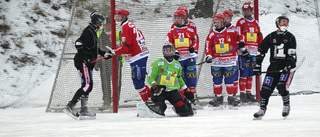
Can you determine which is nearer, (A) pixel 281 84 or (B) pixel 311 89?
(A) pixel 281 84

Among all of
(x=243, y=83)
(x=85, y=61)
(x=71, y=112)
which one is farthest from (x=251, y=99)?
(x=71, y=112)

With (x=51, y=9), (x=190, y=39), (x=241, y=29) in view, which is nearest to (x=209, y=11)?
(x=241, y=29)

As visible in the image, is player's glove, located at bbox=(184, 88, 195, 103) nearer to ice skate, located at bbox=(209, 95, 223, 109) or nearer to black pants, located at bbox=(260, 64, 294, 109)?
ice skate, located at bbox=(209, 95, 223, 109)

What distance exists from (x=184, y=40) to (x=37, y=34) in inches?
281

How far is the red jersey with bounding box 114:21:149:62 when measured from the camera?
6871 millimetres

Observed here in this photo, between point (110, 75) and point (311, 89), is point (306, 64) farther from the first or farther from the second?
point (110, 75)

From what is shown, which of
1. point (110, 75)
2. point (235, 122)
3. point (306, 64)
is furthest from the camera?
point (306, 64)

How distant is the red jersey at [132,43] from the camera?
687 centimetres

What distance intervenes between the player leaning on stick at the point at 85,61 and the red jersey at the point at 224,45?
2068mm

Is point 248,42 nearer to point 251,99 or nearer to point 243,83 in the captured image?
point 243,83

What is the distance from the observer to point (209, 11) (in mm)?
8883

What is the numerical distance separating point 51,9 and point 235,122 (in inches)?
432

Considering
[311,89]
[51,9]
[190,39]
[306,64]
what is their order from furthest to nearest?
[51,9], [306,64], [311,89], [190,39]

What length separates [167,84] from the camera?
21.3 ft
